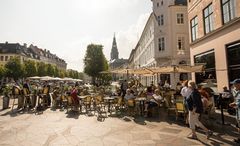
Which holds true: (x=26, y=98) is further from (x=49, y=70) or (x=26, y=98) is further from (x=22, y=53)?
(x=22, y=53)

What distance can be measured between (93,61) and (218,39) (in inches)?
1658

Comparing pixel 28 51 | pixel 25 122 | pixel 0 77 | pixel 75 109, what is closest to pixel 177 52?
pixel 75 109

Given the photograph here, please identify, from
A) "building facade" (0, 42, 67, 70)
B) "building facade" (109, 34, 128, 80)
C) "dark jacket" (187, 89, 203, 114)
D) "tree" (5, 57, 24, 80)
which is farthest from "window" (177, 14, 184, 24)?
"building facade" (109, 34, 128, 80)

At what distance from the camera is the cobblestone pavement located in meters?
7.18

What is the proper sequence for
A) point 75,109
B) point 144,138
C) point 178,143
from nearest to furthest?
point 178,143 < point 144,138 < point 75,109

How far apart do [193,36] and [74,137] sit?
15938 millimetres

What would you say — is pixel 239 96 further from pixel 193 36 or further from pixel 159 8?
pixel 159 8

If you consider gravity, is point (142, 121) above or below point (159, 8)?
below

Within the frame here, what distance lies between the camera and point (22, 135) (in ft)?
27.3

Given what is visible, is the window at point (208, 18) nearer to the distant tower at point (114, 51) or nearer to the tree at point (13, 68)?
the tree at point (13, 68)

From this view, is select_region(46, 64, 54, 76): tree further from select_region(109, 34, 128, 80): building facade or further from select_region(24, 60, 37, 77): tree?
select_region(109, 34, 128, 80): building facade

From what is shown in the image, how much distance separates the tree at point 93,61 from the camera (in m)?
54.8

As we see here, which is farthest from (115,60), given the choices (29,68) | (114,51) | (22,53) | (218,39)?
(218,39)

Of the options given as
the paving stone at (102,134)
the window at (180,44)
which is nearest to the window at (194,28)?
the window at (180,44)
